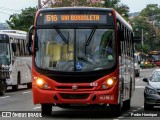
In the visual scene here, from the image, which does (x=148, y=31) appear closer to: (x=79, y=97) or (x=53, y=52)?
(x=53, y=52)

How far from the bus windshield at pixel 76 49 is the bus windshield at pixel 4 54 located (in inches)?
683

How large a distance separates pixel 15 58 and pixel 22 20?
1306 inches

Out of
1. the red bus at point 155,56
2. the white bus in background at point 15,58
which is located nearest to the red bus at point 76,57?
the white bus in background at point 15,58

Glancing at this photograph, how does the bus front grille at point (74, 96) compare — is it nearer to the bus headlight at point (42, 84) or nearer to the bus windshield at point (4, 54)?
the bus headlight at point (42, 84)

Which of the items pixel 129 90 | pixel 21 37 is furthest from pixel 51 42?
pixel 21 37

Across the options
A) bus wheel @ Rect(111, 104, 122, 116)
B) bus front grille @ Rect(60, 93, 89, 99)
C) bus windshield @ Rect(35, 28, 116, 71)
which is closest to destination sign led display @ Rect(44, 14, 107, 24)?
bus windshield @ Rect(35, 28, 116, 71)

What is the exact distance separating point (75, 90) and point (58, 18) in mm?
2195

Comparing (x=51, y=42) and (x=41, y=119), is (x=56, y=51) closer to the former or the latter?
(x=51, y=42)

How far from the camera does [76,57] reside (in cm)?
1755

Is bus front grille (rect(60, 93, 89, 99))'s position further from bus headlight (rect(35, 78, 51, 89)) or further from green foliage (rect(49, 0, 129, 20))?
green foliage (rect(49, 0, 129, 20))

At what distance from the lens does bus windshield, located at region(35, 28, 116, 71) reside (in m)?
17.5

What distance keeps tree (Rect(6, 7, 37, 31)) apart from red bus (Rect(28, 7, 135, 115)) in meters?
50.6

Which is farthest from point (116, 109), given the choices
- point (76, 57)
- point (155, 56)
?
point (155, 56)

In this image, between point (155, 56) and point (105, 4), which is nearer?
point (105, 4)
